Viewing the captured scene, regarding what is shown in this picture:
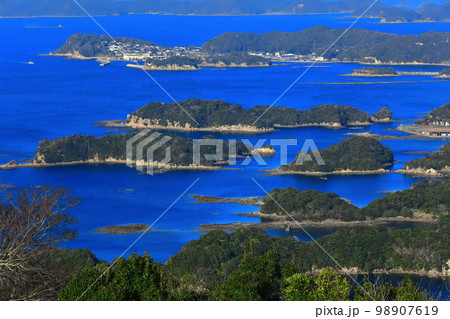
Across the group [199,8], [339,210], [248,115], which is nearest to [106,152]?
[248,115]

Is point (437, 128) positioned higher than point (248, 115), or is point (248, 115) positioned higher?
point (248, 115)

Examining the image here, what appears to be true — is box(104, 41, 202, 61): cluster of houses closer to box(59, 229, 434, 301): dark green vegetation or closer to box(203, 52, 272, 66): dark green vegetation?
box(203, 52, 272, 66): dark green vegetation

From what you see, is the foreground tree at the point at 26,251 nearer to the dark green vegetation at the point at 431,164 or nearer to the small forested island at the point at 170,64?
the dark green vegetation at the point at 431,164

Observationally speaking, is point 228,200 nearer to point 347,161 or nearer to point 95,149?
point 347,161

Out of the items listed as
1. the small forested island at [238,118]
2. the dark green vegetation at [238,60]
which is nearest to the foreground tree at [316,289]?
the small forested island at [238,118]

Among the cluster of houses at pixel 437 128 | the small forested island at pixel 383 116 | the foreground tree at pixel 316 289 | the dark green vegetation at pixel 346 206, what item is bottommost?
the dark green vegetation at pixel 346 206

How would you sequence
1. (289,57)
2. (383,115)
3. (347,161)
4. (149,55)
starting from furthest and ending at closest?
(289,57), (149,55), (383,115), (347,161)
